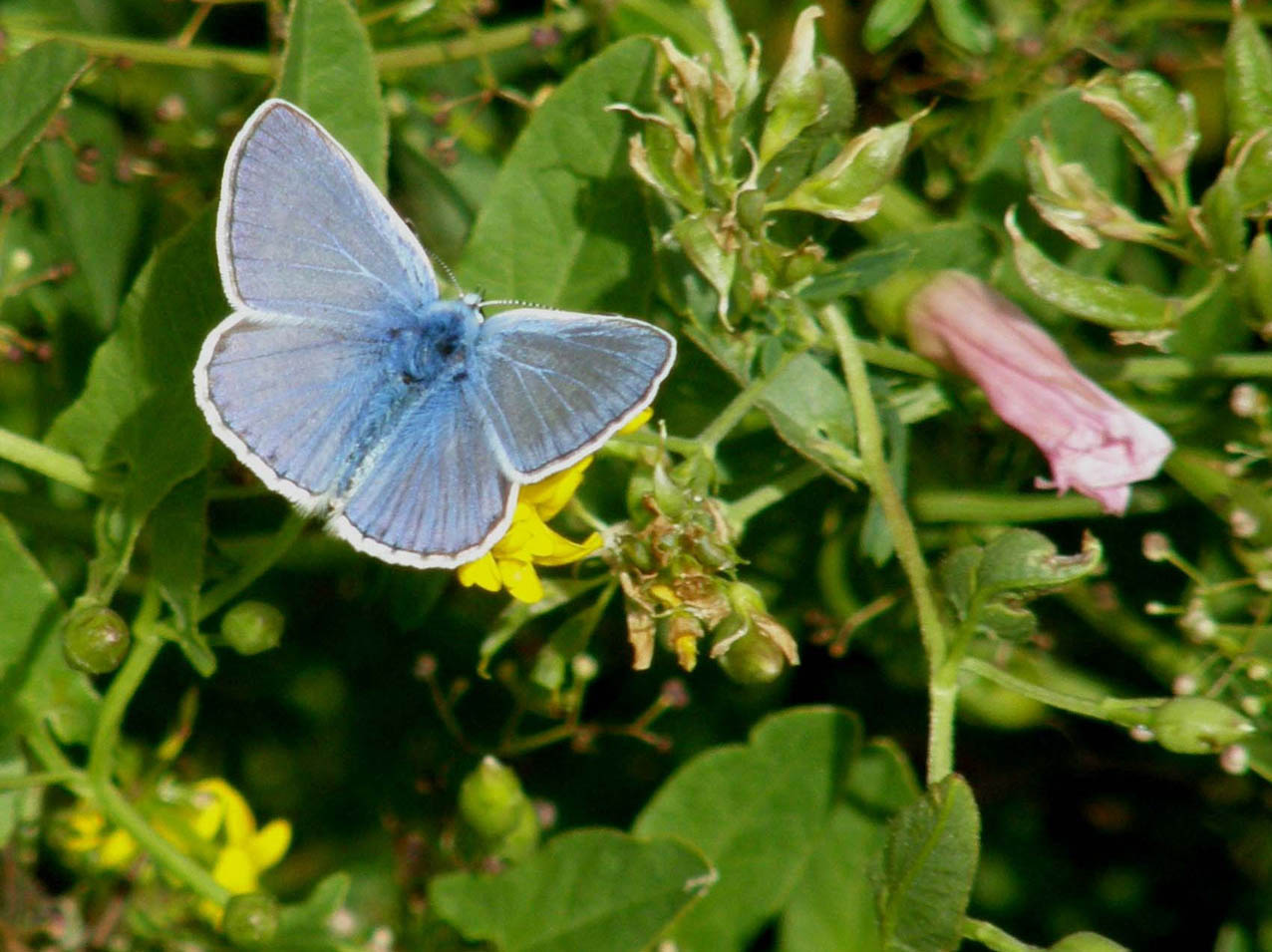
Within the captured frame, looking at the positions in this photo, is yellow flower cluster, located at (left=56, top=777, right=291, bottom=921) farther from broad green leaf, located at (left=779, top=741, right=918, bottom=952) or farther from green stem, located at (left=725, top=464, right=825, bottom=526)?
green stem, located at (left=725, top=464, right=825, bottom=526)

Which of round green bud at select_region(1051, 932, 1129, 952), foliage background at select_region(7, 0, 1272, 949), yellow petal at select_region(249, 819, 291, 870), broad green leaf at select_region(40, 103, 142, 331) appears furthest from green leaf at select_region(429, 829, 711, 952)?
broad green leaf at select_region(40, 103, 142, 331)

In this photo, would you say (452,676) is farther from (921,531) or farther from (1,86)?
(1,86)

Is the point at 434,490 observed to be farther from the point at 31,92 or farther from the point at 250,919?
the point at 31,92

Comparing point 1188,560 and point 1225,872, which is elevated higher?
point 1188,560

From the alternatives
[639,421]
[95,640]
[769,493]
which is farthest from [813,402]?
[95,640]

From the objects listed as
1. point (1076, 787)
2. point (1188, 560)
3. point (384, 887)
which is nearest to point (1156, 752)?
point (1076, 787)

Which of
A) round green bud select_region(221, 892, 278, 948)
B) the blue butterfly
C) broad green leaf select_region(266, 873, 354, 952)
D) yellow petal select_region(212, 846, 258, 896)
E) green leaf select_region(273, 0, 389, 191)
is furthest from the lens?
yellow petal select_region(212, 846, 258, 896)

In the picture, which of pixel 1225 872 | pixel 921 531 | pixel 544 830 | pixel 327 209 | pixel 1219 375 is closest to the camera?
pixel 327 209
